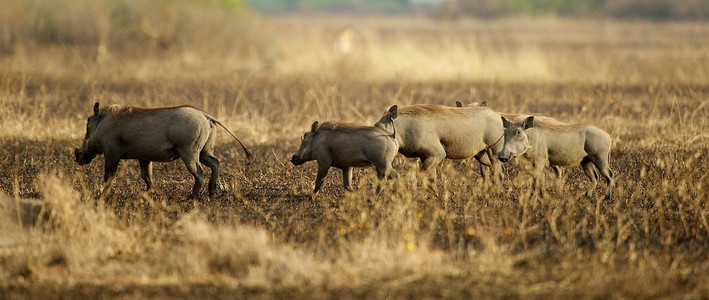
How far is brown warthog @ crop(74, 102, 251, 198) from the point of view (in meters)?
8.30

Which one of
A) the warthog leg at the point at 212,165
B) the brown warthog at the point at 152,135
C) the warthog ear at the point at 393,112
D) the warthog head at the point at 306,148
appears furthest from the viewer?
the warthog leg at the point at 212,165

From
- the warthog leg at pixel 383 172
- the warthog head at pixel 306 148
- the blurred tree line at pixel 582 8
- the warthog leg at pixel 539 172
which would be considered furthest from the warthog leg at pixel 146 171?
the blurred tree line at pixel 582 8

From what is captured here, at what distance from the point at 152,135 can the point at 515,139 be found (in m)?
3.27

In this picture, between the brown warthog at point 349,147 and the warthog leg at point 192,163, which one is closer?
the brown warthog at point 349,147

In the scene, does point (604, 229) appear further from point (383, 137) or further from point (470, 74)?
point (470, 74)

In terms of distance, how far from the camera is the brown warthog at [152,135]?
8305mm

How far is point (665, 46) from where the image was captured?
2850 cm

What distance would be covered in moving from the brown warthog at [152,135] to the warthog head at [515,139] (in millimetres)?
2366

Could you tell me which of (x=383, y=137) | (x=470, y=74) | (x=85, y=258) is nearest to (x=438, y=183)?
(x=383, y=137)

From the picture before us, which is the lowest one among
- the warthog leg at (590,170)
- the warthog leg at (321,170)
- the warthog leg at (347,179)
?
the warthog leg at (590,170)

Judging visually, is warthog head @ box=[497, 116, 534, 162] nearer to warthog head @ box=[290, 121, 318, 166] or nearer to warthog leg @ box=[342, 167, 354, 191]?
warthog leg @ box=[342, 167, 354, 191]

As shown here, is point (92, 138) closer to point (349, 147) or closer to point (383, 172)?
point (349, 147)

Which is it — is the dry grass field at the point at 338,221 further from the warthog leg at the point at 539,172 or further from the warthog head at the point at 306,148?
the warthog head at the point at 306,148

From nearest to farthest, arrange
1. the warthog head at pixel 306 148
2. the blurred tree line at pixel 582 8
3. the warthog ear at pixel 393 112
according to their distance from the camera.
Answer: the warthog ear at pixel 393 112, the warthog head at pixel 306 148, the blurred tree line at pixel 582 8
